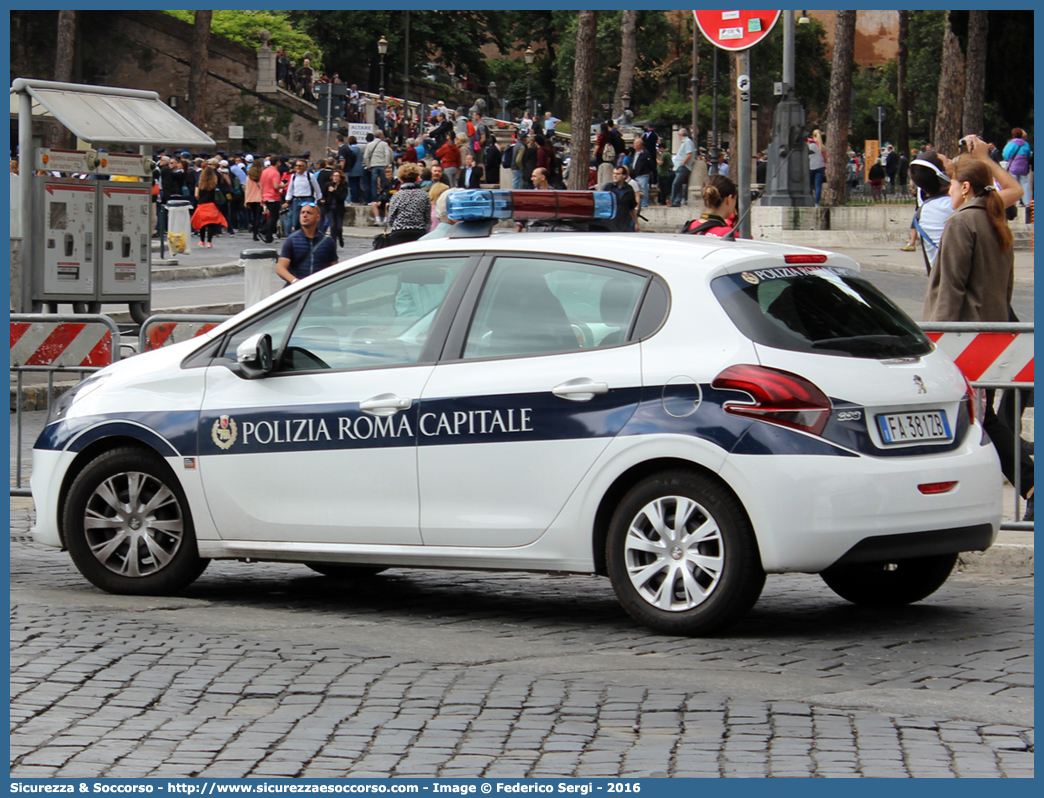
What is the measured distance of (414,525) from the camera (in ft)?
21.4

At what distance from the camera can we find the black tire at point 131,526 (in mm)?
7062

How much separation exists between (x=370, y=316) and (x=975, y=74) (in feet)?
105

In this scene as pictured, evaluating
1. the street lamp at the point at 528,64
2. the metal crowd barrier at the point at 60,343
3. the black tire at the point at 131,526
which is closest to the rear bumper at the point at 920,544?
the black tire at the point at 131,526

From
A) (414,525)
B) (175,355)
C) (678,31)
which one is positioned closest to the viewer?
(414,525)

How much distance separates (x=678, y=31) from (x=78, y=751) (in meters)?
79.8

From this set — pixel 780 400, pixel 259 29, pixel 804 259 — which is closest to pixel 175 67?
pixel 259 29

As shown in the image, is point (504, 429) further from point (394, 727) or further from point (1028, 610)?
point (1028, 610)

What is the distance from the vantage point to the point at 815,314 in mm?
6156

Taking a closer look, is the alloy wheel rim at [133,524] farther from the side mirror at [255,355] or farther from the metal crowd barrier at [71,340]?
the metal crowd barrier at [71,340]

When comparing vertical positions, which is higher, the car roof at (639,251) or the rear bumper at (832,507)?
the car roof at (639,251)

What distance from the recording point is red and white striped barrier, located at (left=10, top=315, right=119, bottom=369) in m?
9.79

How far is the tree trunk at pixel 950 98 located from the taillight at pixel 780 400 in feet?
98.2

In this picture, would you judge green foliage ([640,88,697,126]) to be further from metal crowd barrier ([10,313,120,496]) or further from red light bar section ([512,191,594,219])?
red light bar section ([512,191,594,219])
